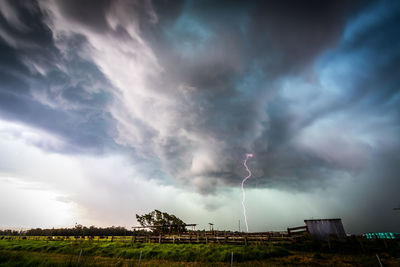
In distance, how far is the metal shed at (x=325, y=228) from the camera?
81.4 feet

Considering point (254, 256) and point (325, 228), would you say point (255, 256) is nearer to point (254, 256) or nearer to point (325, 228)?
point (254, 256)

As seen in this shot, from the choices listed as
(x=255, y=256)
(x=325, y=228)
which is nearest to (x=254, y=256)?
(x=255, y=256)

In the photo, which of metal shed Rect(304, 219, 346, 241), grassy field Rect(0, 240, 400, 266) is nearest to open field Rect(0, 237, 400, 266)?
grassy field Rect(0, 240, 400, 266)

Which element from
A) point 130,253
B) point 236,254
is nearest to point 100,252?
point 130,253

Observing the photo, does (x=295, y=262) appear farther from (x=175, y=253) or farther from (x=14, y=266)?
(x=14, y=266)

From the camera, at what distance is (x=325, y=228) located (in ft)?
82.9

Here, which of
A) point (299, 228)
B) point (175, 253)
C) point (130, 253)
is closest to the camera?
point (175, 253)

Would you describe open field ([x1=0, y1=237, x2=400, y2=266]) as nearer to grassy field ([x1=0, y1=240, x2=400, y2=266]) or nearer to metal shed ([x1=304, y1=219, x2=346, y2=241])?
grassy field ([x1=0, y1=240, x2=400, y2=266])

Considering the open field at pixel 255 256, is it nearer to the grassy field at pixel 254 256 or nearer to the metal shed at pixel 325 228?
the grassy field at pixel 254 256

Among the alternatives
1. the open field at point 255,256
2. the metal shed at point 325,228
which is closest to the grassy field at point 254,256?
the open field at point 255,256

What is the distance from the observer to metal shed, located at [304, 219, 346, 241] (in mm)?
24797

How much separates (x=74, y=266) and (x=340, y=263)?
2006 cm

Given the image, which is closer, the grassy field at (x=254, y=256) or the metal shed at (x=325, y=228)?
the grassy field at (x=254, y=256)

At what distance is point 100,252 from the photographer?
21938 mm
